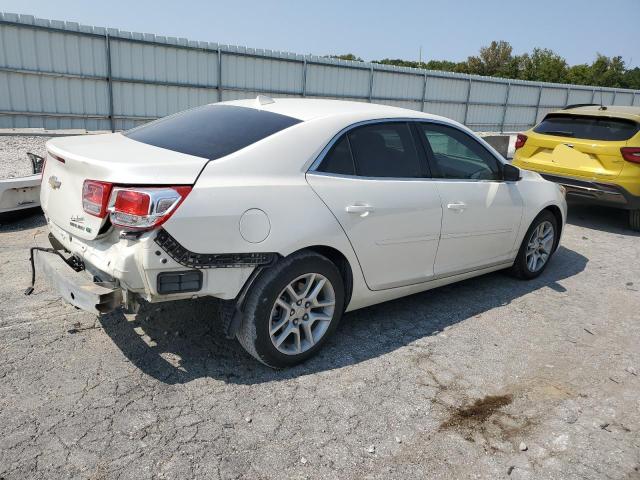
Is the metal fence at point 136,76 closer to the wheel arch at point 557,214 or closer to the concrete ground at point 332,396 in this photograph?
the concrete ground at point 332,396

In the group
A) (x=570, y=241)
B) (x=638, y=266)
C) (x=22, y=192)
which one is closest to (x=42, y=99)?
(x=22, y=192)

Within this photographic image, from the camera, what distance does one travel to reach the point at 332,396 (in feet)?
10.6

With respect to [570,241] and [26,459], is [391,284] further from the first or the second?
[570,241]

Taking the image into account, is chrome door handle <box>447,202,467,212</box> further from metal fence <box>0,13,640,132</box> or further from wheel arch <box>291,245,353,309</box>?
metal fence <box>0,13,640,132</box>

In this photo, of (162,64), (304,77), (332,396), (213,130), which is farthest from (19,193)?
(304,77)

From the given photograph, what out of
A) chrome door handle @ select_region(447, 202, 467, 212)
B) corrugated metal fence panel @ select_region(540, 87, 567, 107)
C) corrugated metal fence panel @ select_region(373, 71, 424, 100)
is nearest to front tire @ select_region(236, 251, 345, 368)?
chrome door handle @ select_region(447, 202, 467, 212)

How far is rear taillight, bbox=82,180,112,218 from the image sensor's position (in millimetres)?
2924

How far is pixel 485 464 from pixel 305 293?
1407mm

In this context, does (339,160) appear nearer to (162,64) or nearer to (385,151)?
(385,151)

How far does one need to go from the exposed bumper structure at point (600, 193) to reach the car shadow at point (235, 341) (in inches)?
124

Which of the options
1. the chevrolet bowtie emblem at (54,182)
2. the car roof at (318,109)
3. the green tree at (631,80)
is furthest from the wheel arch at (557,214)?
the green tree at (631,80)

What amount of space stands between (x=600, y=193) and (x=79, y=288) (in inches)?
269

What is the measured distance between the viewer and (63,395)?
10.1ft

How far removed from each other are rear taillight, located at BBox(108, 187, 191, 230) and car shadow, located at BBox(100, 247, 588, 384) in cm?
105
